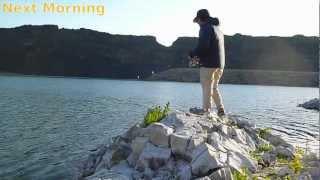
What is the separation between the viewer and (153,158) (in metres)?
12.7

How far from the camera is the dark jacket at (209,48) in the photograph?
14406mm

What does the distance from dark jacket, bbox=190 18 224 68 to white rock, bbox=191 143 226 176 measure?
362cm

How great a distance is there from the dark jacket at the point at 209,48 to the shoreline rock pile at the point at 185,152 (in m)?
1.97

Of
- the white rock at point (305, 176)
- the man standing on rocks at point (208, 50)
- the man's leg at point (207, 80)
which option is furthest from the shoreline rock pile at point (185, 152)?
the man standing on rocks at point (208, 50)

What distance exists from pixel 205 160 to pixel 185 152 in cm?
114

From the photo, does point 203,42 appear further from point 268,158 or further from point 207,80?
point 268,158

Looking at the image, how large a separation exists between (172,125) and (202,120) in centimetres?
113

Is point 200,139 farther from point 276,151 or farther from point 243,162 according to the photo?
point 276,151

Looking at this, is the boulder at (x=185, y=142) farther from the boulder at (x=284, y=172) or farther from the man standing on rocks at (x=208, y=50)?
the boulder at (x=284, y=172)

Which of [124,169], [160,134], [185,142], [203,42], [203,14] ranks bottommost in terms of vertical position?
[124,169]

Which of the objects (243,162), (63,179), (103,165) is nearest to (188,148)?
(243,162)

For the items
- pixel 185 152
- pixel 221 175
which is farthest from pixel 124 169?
pixel 221 175

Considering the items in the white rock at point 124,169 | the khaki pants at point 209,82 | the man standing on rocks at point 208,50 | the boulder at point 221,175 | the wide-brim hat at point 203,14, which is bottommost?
the white rock at point 124,169

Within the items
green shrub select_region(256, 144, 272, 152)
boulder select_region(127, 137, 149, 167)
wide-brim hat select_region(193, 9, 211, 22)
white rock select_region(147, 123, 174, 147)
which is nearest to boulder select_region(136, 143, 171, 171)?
white rock select_region(147, 123, 174, 147)
